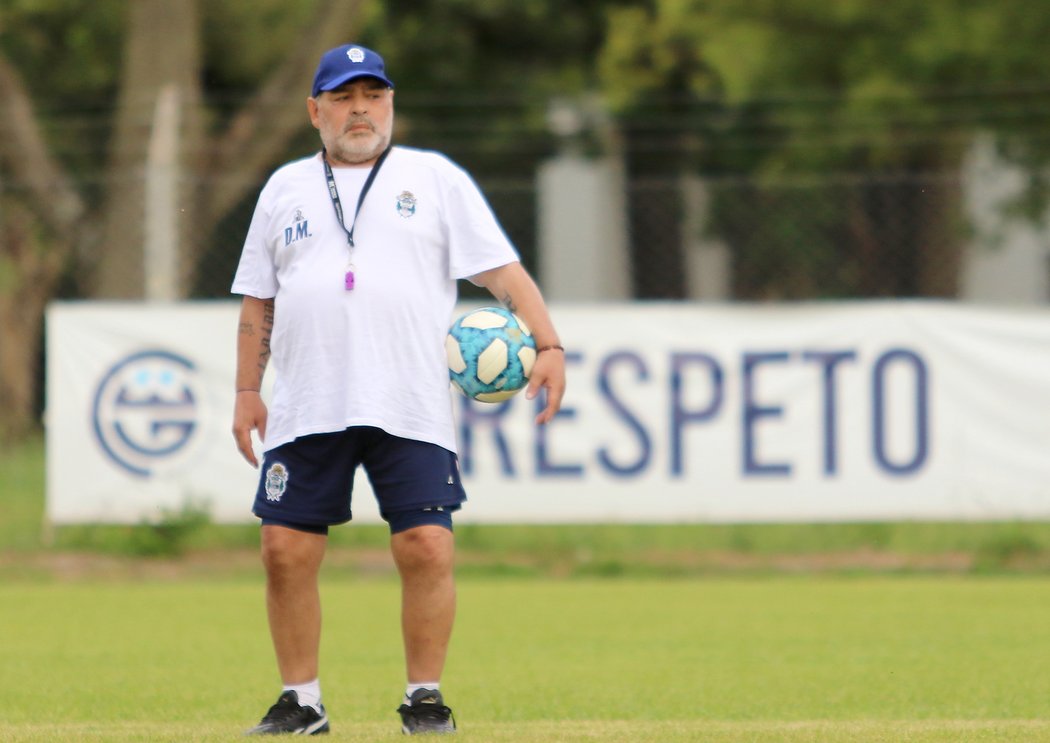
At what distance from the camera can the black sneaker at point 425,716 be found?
16.8ft

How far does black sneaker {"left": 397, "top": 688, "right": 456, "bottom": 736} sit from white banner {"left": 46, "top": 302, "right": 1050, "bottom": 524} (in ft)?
19.5

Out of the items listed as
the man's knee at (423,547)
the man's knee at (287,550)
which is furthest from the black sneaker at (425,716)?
the man's knee at (287,550)

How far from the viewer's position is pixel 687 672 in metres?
7.17

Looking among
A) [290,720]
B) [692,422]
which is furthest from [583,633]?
[290,720]

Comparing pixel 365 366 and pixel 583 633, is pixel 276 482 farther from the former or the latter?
pixel 583 633

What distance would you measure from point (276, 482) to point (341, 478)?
186 mm

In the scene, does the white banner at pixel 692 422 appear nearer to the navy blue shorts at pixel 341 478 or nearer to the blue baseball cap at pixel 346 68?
the navy blue shorts at pixel 341 478

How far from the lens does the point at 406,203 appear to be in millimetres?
5273

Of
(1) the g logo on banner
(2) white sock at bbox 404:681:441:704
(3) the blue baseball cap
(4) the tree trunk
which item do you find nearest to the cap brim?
(3) the blue baseball cap

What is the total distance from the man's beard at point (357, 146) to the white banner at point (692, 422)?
19.2ft

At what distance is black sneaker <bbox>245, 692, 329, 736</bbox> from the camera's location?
16.9ft

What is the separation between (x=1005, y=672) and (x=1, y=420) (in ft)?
27.5

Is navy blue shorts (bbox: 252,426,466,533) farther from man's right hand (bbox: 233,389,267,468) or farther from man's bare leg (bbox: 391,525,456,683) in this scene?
man's right hand (bbox: 233,389,267,468)

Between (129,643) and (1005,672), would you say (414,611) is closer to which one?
(1005,672)
